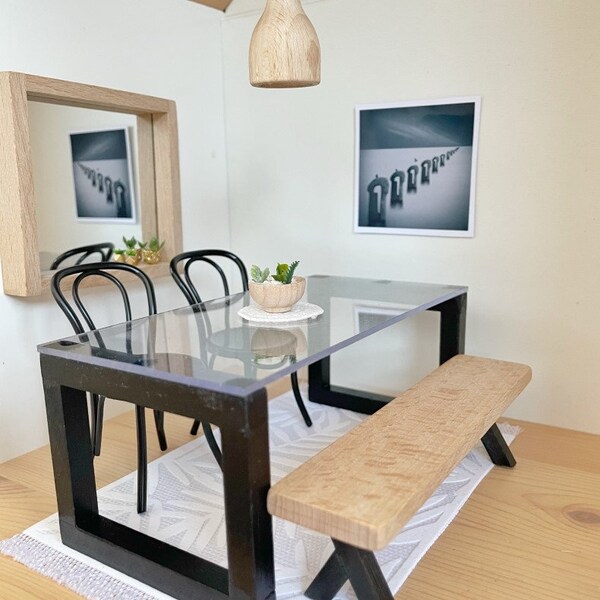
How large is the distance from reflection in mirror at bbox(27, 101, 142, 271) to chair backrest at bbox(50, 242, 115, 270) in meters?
0.02

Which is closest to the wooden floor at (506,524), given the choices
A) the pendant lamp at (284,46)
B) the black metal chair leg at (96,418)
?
the black metal chair leg at (96,418)

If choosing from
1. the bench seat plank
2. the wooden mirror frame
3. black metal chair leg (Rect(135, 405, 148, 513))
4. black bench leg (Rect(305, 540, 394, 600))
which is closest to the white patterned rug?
black metal chair leg (Rect(135, 405, 148, 513))

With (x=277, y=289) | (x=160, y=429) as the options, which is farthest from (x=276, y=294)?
(x=160, y=429)

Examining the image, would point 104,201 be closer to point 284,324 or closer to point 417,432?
point 284,324

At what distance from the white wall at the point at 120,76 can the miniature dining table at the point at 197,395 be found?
770mm

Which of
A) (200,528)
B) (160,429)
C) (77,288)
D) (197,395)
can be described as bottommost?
(200,528)

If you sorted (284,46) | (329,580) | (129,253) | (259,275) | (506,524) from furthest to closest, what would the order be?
(129,253) < (259,275) < (506,524) < (284,46) < (329,580)

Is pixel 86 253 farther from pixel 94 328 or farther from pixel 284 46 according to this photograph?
pixel 284 46

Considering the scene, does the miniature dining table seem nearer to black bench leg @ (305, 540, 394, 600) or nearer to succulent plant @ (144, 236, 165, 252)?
black bench leg @ (305, 540, 394, 600)

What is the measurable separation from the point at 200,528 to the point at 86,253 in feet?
4.63

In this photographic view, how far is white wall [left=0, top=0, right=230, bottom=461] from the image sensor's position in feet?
8.07

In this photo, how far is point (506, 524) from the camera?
1.97 metres

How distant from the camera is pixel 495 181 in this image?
2713 millimetres

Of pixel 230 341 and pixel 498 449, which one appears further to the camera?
pixel 498 449
